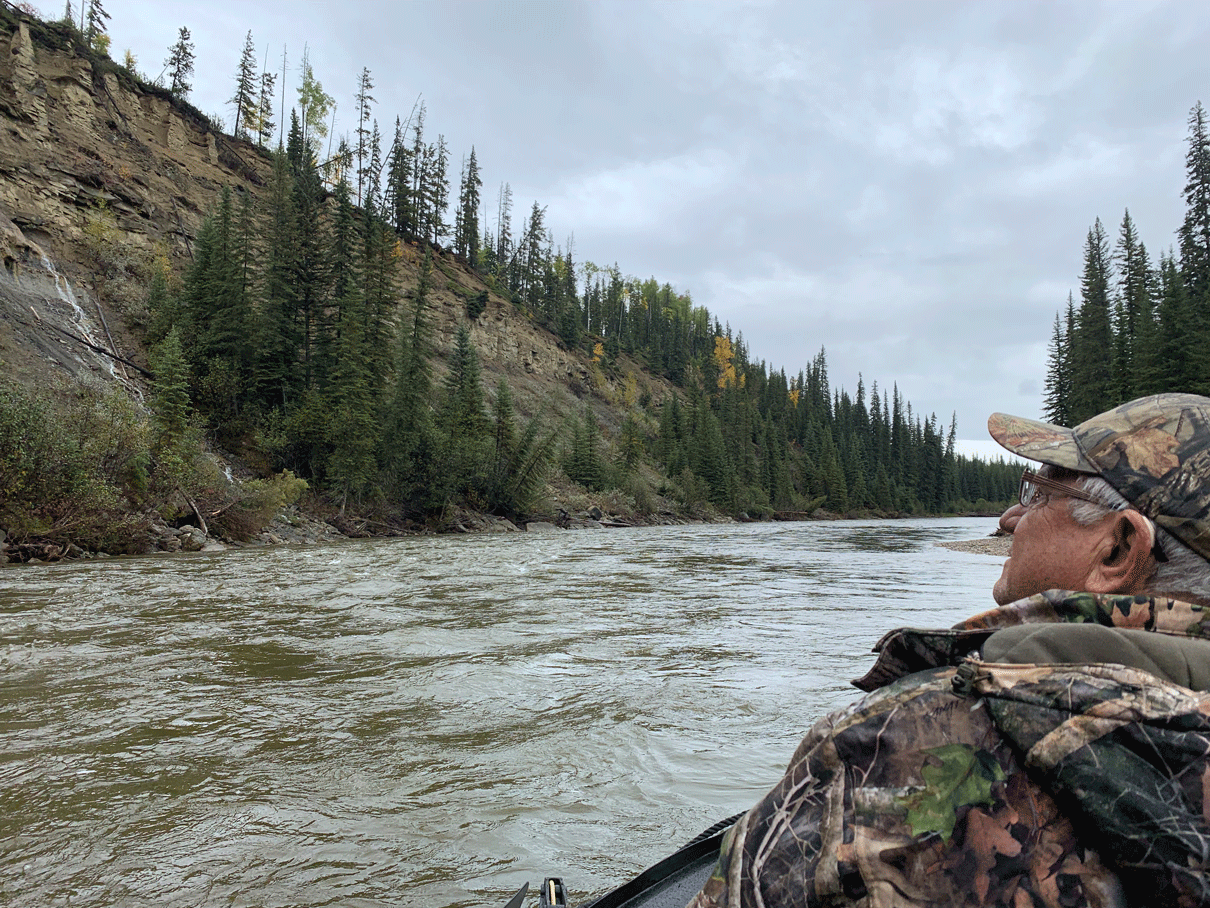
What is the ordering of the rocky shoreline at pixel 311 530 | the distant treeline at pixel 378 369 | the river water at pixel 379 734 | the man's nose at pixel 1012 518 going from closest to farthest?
1. the man's nose at pixel 1012 518
2. the river water at pixel 379 734
3. the rocky shoreline at pixel 311 530
4. the distant treeline at pixel 378 369

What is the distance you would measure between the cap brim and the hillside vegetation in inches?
639

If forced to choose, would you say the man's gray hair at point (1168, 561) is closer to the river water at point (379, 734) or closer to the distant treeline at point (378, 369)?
the river water at point (379, 734)

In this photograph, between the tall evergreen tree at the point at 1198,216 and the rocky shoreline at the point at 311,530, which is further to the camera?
the tall evergreen tree at the point at 1198,216

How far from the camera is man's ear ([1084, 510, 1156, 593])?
1268 millimetres

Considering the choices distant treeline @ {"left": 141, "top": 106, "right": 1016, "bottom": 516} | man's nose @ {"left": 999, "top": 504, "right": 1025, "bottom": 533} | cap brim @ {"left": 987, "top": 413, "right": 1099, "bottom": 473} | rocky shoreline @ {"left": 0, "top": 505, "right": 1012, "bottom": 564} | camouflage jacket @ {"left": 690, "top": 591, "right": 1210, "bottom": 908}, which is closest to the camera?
camouflage jacket @ {"left": 690, "top": 591, "right": 1210, "bottom": 908}

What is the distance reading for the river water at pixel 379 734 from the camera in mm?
2775

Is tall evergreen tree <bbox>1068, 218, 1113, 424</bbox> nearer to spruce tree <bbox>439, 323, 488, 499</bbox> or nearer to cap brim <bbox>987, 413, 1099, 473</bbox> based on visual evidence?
spruce tree <bbox>439, 323, 488, 499</bbox>

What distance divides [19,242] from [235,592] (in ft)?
74.8

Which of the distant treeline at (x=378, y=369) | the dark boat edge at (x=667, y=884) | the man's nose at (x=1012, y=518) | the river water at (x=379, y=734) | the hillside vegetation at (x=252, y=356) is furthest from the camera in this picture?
the distant treeline at (x=378, y=369)

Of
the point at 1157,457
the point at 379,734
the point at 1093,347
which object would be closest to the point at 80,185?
the point at 379,734

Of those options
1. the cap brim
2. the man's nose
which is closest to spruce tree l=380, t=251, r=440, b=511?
the man's nose

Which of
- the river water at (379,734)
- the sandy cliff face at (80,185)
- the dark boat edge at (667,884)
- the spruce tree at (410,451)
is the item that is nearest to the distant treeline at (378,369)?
the spruce tree at (410,451)

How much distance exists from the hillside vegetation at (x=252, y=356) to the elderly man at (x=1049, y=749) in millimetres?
16164

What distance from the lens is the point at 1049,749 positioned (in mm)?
955
